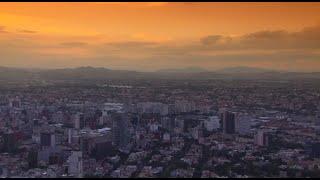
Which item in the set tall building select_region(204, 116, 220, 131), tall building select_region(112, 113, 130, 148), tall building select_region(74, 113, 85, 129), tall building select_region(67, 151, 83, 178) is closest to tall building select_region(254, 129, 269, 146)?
tall building select_region(204, 116, 220, 131)

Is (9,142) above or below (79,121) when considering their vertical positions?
below

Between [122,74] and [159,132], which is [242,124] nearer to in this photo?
[159,132]

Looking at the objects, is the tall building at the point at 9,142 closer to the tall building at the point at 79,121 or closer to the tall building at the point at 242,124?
the tall building at the point at 79,121

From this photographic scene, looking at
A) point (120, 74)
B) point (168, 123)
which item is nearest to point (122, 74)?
point (120, 74)

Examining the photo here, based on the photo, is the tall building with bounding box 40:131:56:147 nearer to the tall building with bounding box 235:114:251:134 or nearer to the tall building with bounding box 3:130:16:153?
the tall building with bounding box 3:130:16:153

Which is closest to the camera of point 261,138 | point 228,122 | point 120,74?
point 261,138

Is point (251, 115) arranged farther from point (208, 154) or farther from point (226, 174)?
point (226, 174)

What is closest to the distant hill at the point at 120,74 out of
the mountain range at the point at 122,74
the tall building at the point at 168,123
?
the mountain range at the point at 122,74

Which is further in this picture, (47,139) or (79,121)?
(79,121)
